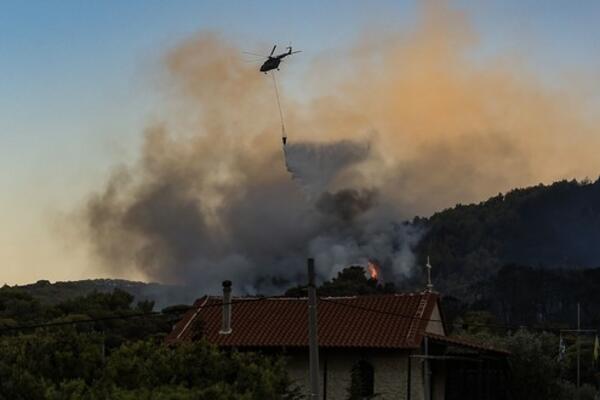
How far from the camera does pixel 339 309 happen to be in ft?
125

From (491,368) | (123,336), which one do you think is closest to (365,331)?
(491,368)

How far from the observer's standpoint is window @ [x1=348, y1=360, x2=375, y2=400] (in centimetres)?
3388

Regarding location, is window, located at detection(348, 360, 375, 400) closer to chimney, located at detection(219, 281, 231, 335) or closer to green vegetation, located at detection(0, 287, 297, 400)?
chimney, located at detection(219, 281, 231, 335)

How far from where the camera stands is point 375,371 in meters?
34.8

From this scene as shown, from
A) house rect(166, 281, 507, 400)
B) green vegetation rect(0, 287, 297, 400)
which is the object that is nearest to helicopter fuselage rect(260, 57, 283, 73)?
house rect(166, 281, 507, 400)

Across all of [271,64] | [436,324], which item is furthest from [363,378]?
[271,64]

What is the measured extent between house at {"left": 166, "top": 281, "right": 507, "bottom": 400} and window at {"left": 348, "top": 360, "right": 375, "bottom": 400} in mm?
40

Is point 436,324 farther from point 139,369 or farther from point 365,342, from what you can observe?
point 139,369

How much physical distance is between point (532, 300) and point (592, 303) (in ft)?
67.2

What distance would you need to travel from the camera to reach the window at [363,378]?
1334 inches

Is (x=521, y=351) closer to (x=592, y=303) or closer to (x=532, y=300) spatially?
(x=592, y=303)

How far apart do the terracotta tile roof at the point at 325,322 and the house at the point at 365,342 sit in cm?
4

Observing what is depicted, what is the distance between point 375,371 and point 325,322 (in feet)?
10.5

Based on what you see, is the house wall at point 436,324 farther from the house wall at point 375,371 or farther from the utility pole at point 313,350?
the utility pole at point 313,350
